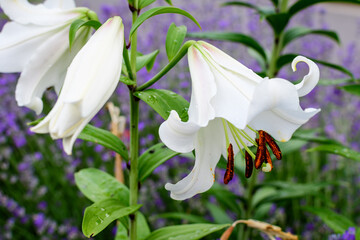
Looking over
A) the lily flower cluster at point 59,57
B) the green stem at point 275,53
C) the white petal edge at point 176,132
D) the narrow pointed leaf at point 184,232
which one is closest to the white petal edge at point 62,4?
the lily flower cluster at point 59,57

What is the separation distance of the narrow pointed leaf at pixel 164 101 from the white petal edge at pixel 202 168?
0.04m

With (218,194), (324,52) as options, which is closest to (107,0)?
(324,52)

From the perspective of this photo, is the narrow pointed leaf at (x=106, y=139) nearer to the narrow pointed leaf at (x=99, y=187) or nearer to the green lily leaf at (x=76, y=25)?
the narrow pointed leaf at (x=99, y=187)

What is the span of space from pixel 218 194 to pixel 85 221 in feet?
2.00

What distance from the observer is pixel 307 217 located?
5.17ft

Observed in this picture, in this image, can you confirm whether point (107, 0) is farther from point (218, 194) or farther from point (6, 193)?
point (218, 194)

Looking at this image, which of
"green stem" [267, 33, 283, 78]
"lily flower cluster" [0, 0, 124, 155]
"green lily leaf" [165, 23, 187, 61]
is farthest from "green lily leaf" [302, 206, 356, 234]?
"lily flower cluster" [0, 0, 124, 155]

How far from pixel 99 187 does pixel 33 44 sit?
36 centimetres

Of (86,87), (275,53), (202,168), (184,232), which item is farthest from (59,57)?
(275,53)

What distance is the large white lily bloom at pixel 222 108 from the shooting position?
17.3 inches

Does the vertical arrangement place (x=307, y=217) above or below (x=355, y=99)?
below

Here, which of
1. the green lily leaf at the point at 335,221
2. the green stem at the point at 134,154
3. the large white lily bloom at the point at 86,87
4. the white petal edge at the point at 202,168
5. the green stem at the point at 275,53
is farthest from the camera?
the green stem at the point at 275,53

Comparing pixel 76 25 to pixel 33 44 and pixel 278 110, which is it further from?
pixel 278 110

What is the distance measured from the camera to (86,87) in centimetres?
44
